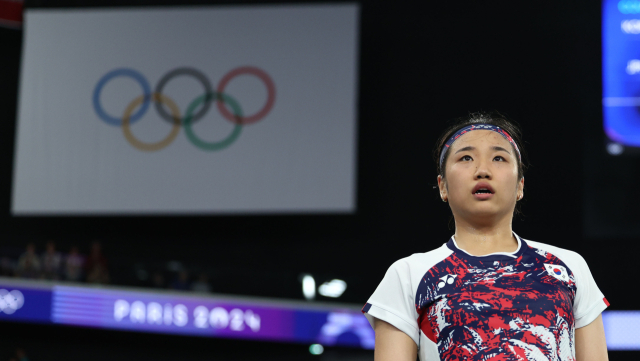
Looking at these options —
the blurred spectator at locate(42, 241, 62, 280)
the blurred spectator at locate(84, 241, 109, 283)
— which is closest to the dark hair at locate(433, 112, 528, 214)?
the blurred spectator at locate(84, 241, 109, 283)

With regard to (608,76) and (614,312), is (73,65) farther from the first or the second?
(614,312)

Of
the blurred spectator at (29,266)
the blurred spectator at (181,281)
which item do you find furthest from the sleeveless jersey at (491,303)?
the blurred spectator at (29,266)

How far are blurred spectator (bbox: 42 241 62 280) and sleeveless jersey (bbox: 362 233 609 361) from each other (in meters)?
9.18

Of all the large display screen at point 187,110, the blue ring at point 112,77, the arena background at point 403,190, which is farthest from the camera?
the blue ring at point 112,77

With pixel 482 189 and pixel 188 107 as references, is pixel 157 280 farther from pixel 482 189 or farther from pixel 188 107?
pixel 482 189

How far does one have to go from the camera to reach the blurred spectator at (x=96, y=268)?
31.5ft

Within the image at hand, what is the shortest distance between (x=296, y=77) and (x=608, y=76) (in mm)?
4340

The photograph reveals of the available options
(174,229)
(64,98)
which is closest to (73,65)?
(64,98)

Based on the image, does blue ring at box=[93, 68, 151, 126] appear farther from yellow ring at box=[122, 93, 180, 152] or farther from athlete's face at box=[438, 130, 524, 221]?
athlete's face at box=[438, 130, 524, 221]

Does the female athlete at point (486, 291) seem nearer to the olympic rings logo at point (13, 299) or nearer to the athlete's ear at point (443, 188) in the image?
the athlete's ear at point (443, 188)

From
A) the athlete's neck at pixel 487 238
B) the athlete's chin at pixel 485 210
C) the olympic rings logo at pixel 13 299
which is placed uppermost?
the athlete's chin at pixel 485 210

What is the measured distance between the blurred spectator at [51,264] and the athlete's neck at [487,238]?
919 cm

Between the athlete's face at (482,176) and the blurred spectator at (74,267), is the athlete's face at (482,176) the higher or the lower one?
the higher one

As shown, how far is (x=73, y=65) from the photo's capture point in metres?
10.7
